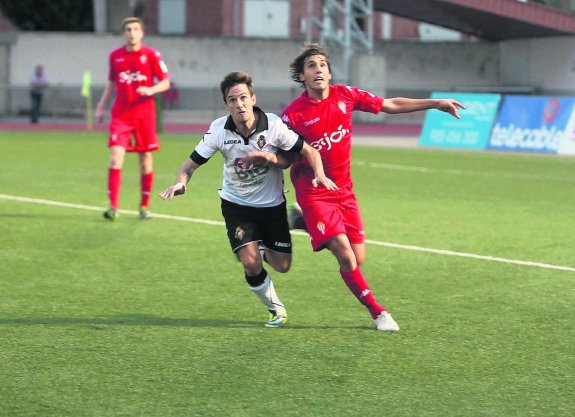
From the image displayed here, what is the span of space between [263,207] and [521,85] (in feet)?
116

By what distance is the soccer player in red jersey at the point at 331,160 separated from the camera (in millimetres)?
7824

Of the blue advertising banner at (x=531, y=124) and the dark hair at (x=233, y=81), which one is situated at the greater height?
the dark hair at (x=233, y=81)

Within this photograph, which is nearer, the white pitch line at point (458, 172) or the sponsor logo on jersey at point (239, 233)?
the sponsor logo on jersey at point (239, 233)

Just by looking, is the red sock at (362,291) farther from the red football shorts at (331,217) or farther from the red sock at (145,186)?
the red sock at (145,186)

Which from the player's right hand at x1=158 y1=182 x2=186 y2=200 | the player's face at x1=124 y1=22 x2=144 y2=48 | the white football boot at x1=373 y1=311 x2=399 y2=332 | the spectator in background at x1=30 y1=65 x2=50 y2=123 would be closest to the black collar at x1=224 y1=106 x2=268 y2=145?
the player's right hand at x1=158 y1=182 x2=186 y2=200

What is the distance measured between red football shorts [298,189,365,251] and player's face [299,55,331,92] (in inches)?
28.3

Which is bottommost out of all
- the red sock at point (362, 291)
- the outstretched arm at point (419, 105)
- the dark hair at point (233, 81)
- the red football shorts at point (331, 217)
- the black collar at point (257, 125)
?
the red sock at point (362, 291)

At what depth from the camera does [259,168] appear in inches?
315

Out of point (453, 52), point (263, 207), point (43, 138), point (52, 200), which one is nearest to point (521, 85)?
point (453, 52)

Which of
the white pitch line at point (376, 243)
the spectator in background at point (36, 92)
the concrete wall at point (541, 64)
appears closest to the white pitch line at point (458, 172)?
the white pitch line at point (376, 243)

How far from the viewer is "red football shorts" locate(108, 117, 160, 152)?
13625 millimetres

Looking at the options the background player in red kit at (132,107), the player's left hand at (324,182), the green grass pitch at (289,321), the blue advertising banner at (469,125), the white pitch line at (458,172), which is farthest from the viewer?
the blue advertising banner at (469,125)

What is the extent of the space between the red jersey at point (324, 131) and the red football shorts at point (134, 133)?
5.77m

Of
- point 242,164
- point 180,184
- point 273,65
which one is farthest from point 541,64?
point 180,184
